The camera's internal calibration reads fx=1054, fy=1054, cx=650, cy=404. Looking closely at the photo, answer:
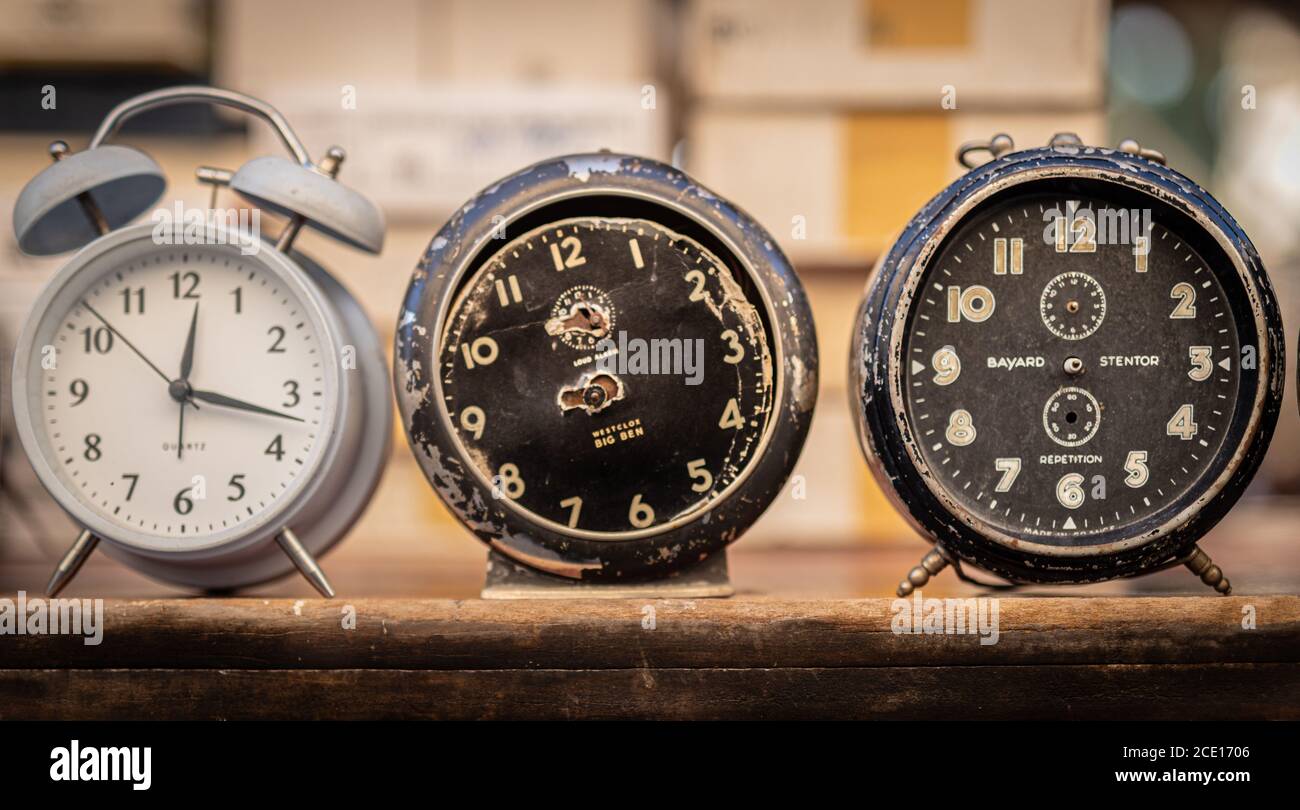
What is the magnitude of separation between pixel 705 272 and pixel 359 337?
0.39 m

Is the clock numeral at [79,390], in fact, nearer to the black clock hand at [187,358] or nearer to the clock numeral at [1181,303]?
the black clock hand at [187,358]

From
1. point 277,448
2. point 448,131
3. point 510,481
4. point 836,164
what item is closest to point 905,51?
point 836,164

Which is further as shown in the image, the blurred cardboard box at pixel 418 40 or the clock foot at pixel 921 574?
the blurred cardboard box at pixel 418 40

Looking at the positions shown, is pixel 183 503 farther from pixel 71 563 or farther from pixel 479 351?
pixel 479 351

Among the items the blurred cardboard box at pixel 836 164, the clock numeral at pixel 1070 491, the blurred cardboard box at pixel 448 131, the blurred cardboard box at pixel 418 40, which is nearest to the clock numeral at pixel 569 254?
the clock numeral at pixel 1070 491

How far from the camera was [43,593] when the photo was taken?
1176 mm

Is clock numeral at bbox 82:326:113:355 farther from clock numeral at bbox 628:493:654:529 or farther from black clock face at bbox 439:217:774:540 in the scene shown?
clock numeral at bbox 628:493:654:529

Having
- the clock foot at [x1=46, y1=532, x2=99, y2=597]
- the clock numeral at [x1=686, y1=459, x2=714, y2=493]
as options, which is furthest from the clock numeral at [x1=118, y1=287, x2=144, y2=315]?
the clock numeral at [x1=686, y1=459, x2=714, y2=493]

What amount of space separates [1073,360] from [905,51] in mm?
998

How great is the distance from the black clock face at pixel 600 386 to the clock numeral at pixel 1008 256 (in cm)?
→ 26

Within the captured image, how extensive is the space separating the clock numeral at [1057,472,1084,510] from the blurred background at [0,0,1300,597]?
553 mm

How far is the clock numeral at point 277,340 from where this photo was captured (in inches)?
44.8

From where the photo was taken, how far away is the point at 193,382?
114 centimetres
